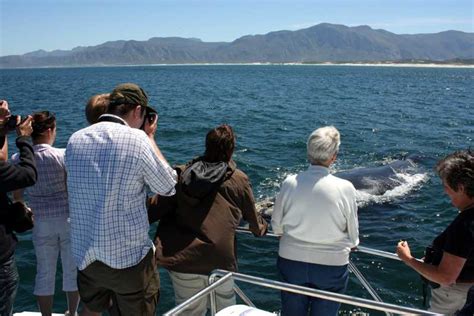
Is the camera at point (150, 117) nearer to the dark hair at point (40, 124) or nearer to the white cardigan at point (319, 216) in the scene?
the dark hair at point (40, 124)

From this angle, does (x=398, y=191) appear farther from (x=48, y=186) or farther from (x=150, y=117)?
(x=48, y=186)

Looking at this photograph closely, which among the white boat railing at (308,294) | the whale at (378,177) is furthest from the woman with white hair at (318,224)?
the whale at (378,177)

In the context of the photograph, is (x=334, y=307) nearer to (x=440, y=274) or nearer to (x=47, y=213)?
(x=440, y=274)

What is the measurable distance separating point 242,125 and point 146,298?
28381mm

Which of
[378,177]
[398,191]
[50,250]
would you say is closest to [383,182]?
[378,177]

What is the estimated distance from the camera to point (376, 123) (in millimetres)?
34656

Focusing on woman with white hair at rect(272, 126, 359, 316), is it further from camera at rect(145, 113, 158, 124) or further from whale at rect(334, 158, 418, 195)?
whale at rect(334, 158, 418, 195)

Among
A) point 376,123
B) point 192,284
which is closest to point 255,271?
point 192,284

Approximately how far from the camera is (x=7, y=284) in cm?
465

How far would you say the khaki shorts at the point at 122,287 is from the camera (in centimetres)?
409

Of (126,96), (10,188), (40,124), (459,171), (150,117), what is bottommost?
(10,188)

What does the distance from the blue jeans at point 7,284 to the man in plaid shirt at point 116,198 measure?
89cm

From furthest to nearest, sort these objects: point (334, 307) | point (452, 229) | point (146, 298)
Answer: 1. point (334, 307)
2. point (146, 298)
3. point (452, 229)

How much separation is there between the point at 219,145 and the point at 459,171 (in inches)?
88.2
